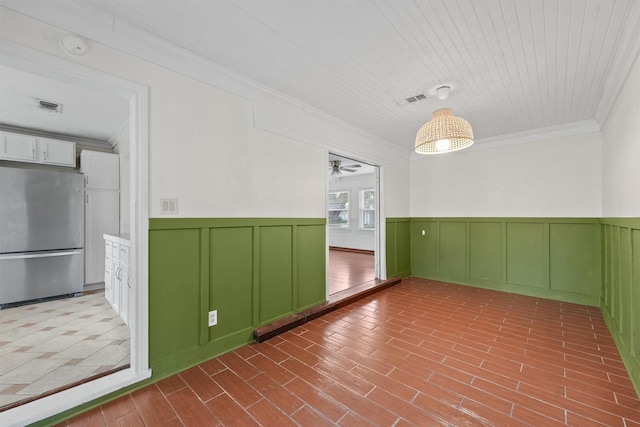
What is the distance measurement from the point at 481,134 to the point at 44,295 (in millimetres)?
7070

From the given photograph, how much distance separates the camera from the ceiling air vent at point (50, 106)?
316 cm

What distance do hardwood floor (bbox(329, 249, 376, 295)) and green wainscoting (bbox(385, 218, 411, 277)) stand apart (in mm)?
445

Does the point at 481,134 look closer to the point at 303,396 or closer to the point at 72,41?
the point at 303,396

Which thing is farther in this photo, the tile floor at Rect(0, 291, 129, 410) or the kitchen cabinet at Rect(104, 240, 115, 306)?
the kitchen cabinet at Rect(104, 240, 115, 306)

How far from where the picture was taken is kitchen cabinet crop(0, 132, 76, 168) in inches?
144

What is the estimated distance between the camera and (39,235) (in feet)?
12.3

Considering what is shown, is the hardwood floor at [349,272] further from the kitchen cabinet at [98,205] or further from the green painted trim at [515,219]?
the kitchen cabinet at [98,205]

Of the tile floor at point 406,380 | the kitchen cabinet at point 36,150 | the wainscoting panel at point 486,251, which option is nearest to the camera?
the tile floor at point 406,380

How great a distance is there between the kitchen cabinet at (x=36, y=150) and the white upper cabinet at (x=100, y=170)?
0.16m

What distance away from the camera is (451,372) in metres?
2.14

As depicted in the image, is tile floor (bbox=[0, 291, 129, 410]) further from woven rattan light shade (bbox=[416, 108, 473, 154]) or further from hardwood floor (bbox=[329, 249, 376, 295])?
woven rattan light shade (bbox=[416, 108, 473, 154])

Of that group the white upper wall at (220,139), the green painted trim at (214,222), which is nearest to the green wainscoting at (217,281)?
the green painted trim at (214,222)

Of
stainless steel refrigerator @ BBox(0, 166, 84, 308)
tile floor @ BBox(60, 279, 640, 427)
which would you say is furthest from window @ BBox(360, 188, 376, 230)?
stainless steel refrigerator @ BBox(0, 166, 84, 308)

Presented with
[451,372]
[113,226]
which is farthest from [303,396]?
[113,226]
